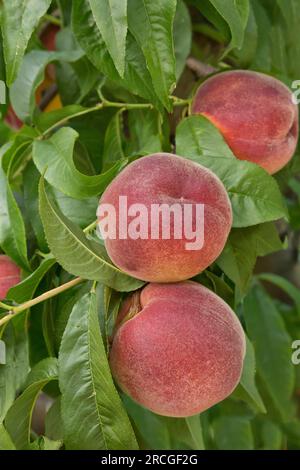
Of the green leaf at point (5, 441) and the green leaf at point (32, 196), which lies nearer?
the green leaf at point (5, 441)

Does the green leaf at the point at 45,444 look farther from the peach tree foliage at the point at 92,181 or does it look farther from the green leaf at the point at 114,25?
the green leaf at the point at 114,25

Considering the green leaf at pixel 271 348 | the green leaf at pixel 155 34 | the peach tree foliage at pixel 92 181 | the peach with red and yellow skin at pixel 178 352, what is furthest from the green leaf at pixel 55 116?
the green leaf at pixel 271 348

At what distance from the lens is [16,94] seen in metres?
0.94

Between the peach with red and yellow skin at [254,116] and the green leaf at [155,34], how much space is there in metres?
0.13

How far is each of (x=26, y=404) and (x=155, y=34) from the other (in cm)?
→ 38

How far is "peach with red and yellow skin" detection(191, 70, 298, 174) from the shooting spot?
0.84 metres

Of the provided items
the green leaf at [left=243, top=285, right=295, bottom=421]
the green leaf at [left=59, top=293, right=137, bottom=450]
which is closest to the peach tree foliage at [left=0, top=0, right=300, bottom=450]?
the green leaf at [left=59, top=293, right=137, bottom=450]

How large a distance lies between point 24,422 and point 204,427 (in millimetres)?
543

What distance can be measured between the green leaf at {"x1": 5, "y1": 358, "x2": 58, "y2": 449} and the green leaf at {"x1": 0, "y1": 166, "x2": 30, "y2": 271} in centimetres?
13

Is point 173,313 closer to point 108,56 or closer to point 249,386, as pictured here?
point 249,386

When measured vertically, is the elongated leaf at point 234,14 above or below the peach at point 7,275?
above

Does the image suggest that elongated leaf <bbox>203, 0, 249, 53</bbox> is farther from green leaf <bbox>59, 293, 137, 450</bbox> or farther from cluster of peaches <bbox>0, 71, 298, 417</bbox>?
green leaf <bbox>59, 293, 137, 450</bbox>

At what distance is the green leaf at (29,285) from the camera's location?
76cm
